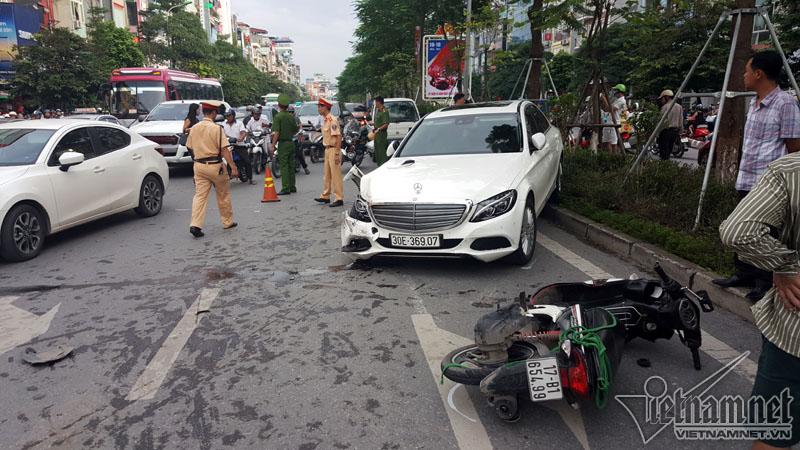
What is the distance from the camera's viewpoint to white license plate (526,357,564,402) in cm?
281

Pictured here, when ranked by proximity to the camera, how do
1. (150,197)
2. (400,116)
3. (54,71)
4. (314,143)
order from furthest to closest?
1. (54,71)
2. (400,116)
3. (314,143)
4. (150,197)

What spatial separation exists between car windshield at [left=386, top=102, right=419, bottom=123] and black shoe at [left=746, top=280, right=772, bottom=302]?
14149mm

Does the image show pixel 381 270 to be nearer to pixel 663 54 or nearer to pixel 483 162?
pixel 483 162

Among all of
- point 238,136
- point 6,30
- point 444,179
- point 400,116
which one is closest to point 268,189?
point 238,136

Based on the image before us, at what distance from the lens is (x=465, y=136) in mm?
7145

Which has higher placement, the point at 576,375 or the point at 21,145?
the point at 21,145

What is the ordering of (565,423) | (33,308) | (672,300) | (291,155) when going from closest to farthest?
(565,423)
(672,300)
(33,308)
(291,155)

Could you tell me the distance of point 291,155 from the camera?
11.4 metres

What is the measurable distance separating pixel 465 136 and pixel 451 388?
4.26 meters

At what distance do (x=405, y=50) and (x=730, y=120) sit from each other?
29.4 metres

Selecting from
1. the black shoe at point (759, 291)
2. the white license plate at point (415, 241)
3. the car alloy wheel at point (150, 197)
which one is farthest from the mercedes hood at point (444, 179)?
the car alloy wheel at point (150, 197)

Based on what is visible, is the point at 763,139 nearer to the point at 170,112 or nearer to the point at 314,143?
the point at 314,143

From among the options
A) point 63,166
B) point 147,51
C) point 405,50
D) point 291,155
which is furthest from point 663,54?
point 147,51

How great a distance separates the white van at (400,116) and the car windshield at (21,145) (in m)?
10.5
